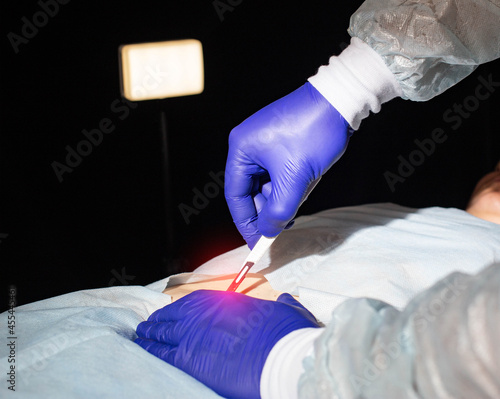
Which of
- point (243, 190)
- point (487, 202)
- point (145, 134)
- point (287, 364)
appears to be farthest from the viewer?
point (145, 134)

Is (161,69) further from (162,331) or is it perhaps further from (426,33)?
(162,331)

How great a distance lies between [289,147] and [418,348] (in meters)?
0.71

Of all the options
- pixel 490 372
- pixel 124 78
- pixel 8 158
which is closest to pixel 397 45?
pixel 490 372

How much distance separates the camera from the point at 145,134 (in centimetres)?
226

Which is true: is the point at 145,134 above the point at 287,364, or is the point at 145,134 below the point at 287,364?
above

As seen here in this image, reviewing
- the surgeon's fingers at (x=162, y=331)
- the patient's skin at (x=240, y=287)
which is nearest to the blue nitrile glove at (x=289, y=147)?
the patient's skin at (x=240, y=287)

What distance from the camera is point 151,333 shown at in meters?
1.01

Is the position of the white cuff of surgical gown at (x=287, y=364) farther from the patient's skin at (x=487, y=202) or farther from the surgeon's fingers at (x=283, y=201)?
the patient's skin at (x=487, y=202)

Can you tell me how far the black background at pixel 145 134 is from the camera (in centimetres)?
198

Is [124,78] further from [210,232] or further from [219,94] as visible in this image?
[210,232]

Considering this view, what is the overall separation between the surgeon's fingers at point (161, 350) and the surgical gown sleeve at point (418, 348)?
34 centimetres

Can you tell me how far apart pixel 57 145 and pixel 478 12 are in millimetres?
1662

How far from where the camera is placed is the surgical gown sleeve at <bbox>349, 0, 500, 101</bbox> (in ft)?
3.70

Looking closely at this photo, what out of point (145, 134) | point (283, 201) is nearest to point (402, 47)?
point (283, 201)
